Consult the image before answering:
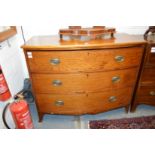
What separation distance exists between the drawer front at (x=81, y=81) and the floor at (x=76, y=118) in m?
0.44

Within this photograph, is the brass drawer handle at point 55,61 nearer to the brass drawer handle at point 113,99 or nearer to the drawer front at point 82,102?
the drawer front at point 82,102

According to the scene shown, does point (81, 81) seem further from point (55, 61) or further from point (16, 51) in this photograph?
point (16, 51)

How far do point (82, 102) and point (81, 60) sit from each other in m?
0.47

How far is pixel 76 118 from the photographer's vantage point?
68.6 inches

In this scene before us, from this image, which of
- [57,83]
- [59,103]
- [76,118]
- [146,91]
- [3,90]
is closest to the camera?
[3,90]

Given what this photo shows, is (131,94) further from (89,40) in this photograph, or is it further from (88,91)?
(89,40)

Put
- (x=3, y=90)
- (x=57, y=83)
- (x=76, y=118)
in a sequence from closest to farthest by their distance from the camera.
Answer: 1. (x=3, y=90)
2. (x=57, y=83)
3. (x=76, y=118)

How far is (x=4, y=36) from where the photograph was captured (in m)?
1.41

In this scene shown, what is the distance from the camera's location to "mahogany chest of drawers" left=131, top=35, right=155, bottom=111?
4.51ft

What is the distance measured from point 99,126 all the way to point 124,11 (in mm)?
1192

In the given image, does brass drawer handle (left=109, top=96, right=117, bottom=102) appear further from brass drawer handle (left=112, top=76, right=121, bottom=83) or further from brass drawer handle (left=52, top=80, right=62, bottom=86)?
brass drawer handle (left=52, top=80, right=62, bottom=86)

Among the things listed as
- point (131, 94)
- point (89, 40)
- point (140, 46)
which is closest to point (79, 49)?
point (89, 40)

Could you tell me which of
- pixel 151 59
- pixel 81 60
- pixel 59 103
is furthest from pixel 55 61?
pixel 151 59

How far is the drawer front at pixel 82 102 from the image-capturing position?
148 cm
